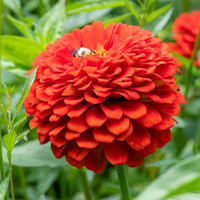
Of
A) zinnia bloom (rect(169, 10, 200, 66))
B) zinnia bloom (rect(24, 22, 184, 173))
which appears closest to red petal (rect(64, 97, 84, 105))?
zinnia bloom (rect(24, 22, 184, 173))

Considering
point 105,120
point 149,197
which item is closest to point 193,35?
point 105,120

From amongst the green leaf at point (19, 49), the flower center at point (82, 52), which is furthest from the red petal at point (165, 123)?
the green leaf at point (19, 49)

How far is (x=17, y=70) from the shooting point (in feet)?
1.57

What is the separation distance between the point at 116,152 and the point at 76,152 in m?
0.03

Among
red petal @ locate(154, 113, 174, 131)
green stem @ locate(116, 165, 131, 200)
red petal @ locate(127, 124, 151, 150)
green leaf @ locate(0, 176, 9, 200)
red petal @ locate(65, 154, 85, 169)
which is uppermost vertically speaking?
red petal @ locate(154, 113, 174, 131)

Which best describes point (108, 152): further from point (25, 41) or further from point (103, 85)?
point (25, 41)

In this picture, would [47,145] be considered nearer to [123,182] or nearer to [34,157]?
[34,157]

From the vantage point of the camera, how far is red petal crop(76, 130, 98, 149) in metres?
0.27

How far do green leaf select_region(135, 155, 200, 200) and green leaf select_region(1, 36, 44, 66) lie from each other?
Result: 33 centimetres

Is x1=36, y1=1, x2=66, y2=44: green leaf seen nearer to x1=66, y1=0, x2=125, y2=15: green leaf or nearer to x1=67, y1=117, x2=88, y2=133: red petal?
x1=66, y1=0, x2=125, y2=15: green leaf

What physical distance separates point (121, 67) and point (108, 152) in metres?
0.08

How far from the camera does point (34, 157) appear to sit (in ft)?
1.42

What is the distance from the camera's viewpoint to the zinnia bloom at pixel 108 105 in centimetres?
28

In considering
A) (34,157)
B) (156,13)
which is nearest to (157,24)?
(156,13)
